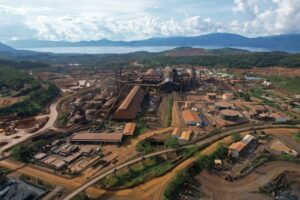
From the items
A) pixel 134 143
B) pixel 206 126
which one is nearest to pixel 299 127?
A: pixel 206 126


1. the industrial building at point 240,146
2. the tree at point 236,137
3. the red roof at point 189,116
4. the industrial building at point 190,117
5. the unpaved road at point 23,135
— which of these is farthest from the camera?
the red roof at point 189,116

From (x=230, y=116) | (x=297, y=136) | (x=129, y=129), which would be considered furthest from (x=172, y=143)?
(x=297, y=136)

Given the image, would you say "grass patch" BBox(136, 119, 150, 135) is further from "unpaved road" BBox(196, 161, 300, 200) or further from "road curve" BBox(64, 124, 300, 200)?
"unpaved road" BBox(196, 161, 300, 200)

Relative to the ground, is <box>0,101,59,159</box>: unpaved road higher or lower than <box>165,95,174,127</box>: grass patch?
lower

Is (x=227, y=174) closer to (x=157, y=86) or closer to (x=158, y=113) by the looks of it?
(x=158, y=113)

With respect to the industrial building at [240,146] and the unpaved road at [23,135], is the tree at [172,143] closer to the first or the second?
the industrial building at [240,146]

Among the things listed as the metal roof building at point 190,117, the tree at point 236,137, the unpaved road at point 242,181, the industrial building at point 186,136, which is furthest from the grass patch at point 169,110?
the unpaved road at point 242,181

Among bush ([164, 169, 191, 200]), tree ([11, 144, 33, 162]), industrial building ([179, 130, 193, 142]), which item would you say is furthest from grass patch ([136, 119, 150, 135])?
tree ([11, 144, 33, 162])
